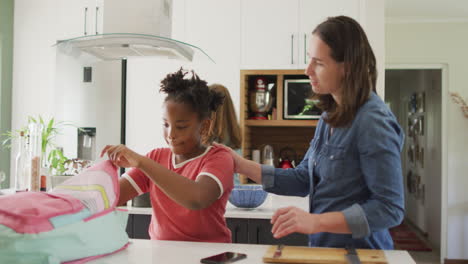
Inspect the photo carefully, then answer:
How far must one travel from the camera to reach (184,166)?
1.54 metres

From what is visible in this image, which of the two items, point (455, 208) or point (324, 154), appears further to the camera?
point (455, 208)

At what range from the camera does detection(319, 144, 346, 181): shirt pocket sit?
1.34 m

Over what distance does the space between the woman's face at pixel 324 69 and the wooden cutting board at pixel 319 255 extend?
0.41 m

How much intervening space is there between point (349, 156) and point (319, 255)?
27 cm

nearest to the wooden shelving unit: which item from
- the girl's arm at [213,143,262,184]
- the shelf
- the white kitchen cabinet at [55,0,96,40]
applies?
the shelf

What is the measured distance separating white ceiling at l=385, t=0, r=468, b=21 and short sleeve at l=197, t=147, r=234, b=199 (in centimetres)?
397

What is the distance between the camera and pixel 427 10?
5.36 meters

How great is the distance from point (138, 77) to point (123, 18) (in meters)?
2.39

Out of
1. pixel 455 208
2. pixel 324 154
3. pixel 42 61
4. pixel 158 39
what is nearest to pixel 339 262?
pixel 324 154

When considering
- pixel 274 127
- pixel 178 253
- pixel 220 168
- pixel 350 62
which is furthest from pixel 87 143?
pixel 350 62

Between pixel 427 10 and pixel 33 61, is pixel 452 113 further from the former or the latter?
pixel 33 61

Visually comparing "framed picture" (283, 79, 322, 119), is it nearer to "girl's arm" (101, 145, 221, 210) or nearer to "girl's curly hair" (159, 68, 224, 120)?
"girl's curly hair" (159, 68, 224, 120)

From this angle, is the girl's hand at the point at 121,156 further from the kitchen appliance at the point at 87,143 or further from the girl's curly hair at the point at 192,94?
the kitchen appliance at the point at 87,143

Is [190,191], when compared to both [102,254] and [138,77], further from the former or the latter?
[138,77]
